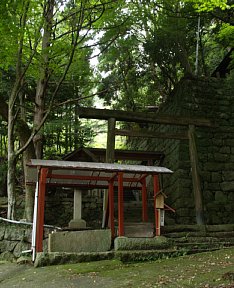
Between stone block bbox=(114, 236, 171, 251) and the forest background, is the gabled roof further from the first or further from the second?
stone block bbox=(114, 236, 171, 251)

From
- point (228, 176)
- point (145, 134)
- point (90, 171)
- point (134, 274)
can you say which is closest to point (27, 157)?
point (90, 171)

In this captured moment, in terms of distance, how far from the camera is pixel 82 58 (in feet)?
33.7

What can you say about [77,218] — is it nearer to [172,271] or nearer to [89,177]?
[89,177]

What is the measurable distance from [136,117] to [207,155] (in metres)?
3.29

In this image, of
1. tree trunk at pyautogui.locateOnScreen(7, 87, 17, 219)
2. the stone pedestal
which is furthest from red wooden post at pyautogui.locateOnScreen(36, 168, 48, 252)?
the stone pedestal

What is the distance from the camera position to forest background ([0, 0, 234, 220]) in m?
8.50

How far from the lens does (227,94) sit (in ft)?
40.2

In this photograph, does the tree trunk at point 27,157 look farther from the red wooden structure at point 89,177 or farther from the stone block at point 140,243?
the stone block at point 140,243

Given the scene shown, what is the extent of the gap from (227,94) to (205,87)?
0.84m

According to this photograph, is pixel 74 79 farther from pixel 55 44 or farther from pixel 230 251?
pixel 230 251

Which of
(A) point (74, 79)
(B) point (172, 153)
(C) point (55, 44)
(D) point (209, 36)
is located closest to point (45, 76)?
(C) point (55, 44)

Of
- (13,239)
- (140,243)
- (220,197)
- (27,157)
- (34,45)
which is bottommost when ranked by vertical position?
(13,239)

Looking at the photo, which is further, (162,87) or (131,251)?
(162,87)

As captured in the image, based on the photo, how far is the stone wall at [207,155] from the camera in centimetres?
1095
